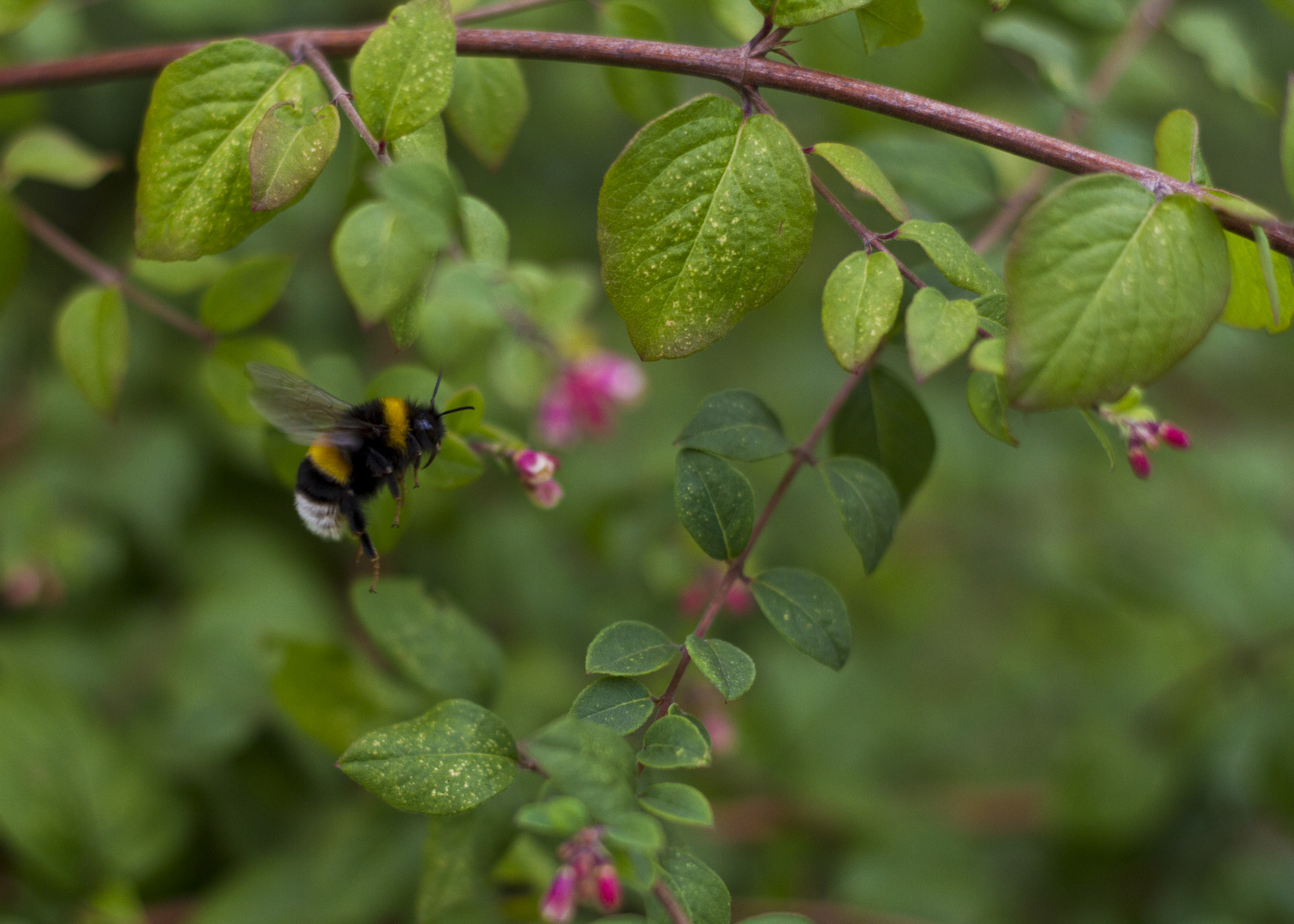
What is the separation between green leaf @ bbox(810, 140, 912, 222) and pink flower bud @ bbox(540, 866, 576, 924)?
665 millimetres

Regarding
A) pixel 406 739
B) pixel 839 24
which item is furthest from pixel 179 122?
pixel 839 24

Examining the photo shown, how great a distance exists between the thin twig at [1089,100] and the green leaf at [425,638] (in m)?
0.94

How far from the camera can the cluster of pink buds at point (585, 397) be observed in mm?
1860

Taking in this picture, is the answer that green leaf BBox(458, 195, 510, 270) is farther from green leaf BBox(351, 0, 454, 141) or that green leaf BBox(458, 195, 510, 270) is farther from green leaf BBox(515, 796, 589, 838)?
green leaf BBox(515, 796, 589, 838)

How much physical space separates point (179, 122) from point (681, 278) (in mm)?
514

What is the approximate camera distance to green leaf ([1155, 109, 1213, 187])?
94 centimetres

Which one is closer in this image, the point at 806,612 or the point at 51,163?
the point at 806,612

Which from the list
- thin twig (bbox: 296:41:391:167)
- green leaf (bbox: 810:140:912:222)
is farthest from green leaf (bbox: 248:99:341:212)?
green leaf (bbox: 810:140:912:222)

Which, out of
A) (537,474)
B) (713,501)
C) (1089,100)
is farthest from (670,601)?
(1089,100)

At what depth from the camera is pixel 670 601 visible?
76.5 inches

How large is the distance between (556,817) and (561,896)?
104mm

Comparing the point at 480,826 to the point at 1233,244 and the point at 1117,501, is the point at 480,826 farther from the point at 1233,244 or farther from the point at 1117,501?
the point at 1117,501

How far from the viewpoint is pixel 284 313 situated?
2.38 meters

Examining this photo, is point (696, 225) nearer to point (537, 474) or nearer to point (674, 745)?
point (537, 474)
